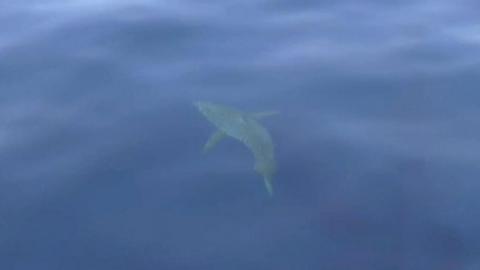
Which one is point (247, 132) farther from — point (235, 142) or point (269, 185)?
point (269, 185)

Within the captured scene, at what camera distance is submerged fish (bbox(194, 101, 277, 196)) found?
22.0 ft

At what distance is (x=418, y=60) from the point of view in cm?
821

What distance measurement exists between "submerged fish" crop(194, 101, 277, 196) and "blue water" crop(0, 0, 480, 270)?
99mm

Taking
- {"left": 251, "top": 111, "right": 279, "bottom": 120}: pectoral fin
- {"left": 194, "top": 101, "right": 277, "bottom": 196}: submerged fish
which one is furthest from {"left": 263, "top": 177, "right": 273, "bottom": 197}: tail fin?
{"left": 251, "top": 111, "right": 279, "bottom": 120}: pectoral fin

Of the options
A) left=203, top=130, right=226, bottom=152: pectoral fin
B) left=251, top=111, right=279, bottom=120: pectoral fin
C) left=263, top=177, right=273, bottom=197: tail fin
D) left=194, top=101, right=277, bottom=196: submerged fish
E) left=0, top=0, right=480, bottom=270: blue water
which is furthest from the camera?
left=251, top=111, right=279, bottom=120: pectoral fin

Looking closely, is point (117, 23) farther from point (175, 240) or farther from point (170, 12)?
point (175, 240)

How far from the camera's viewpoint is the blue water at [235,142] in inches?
242

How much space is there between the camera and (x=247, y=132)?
692cm

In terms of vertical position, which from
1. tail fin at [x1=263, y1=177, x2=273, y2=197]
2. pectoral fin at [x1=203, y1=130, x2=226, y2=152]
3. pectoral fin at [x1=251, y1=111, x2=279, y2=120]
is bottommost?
tail fin at [x1=263, y1=177, x2=273, y2=197]

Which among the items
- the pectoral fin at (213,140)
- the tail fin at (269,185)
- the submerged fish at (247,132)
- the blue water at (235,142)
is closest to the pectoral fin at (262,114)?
the submerged fish at (247,132)

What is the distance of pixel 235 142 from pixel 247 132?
341mm

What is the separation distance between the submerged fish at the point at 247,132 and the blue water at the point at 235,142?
99 millimetres

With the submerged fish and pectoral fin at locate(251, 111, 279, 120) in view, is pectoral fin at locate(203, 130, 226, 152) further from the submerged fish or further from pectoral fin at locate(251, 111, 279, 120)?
pectoral fin at locate(251, 111, 279, 120)

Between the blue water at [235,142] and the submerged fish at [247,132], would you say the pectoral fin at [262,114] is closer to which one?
the submerged fish at [247,132]
